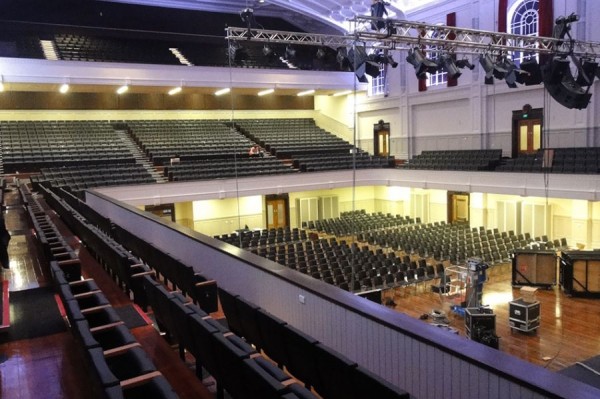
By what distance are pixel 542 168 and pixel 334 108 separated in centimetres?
1121

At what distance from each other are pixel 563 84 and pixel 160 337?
9805 millimetres

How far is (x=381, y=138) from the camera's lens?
66.3 ft

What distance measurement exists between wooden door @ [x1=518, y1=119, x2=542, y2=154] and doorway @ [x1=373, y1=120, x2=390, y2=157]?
18.7 feet

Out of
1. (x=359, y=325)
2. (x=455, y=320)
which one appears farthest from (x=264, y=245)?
(x=359, y=325)

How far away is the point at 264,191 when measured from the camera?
611 inches

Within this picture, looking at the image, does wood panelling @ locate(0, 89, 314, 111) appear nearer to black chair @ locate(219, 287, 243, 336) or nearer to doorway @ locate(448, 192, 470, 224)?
doorway @ locate(448, 192, 470, 224)

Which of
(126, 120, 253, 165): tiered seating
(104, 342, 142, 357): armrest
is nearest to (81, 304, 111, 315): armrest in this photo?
(104, 342, 142, 357): armrest

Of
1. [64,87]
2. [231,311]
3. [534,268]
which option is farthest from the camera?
[64,87]

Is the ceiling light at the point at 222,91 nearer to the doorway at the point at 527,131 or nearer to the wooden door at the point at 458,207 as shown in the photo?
the wooden door at the point at 458,207

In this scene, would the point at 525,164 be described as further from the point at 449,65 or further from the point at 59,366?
the point at 59,366

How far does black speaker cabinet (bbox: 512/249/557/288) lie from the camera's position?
955cm

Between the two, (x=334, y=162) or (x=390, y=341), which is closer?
(x=390, y=341)

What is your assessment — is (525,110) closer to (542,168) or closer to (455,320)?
(542,168)

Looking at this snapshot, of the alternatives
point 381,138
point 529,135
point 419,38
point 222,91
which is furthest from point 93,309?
point 381,138
